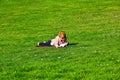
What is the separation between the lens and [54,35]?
135 feet

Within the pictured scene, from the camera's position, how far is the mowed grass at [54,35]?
18.2 meters

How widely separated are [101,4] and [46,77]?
6331 centimetres

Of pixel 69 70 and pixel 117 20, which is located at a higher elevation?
pixel 69 70

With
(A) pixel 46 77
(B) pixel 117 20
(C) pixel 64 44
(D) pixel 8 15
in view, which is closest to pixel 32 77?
(A) pixel 46 77

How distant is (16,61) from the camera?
71.5 ft

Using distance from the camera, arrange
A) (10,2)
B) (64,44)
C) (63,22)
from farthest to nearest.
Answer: (10,2), (63,22), (64,44)

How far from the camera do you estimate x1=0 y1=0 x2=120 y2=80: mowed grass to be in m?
18.2

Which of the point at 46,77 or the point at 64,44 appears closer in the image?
the point at 46,77

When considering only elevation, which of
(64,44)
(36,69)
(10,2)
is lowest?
(10,2)

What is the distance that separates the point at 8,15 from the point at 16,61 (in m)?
47.6

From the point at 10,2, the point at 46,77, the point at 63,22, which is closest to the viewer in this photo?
the point at 46,77

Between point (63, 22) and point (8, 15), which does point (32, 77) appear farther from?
point (8, 15)

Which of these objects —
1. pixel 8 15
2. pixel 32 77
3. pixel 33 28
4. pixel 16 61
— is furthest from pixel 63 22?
pixel 32 77

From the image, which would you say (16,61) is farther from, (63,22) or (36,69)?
(63,22)
